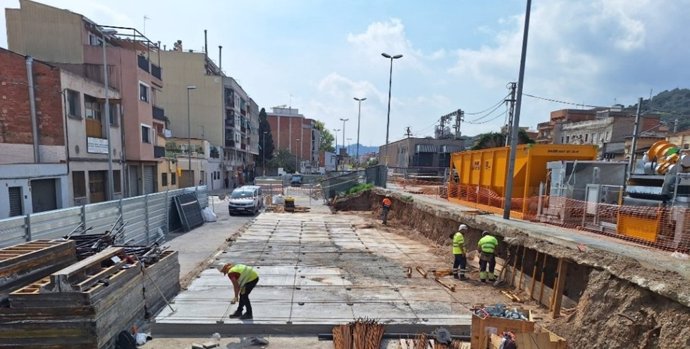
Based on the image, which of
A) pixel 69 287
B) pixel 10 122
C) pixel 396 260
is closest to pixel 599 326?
pixel 396 260

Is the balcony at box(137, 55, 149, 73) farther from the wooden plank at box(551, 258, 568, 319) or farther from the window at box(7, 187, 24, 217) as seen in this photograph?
the wooden plank at box(551, 258, 568, 319)

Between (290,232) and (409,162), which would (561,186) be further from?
(409,162)

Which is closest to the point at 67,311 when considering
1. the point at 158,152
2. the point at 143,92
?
the point at 143,92

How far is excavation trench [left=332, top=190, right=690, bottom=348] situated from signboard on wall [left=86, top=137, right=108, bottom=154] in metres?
20.3

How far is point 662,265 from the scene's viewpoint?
6.14 meters

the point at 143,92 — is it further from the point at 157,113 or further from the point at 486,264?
the point at 486,264

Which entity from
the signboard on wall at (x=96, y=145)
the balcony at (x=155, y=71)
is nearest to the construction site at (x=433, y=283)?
the signboard on wall at (x=96, y=145)

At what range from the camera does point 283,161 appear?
220 ft

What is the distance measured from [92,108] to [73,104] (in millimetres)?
1588

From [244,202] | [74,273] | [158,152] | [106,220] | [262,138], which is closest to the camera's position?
[74,273]

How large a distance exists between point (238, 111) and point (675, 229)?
4779cm

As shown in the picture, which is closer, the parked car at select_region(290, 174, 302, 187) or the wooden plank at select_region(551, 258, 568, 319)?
the wooden plank at select_region(551, 258, 568, 319)

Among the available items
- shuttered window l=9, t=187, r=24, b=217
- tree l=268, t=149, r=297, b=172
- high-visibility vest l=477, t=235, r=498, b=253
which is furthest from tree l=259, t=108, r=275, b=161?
high-visibility vest l=477, t=235, r=498, b=253

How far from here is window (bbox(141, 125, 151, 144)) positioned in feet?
75.6
